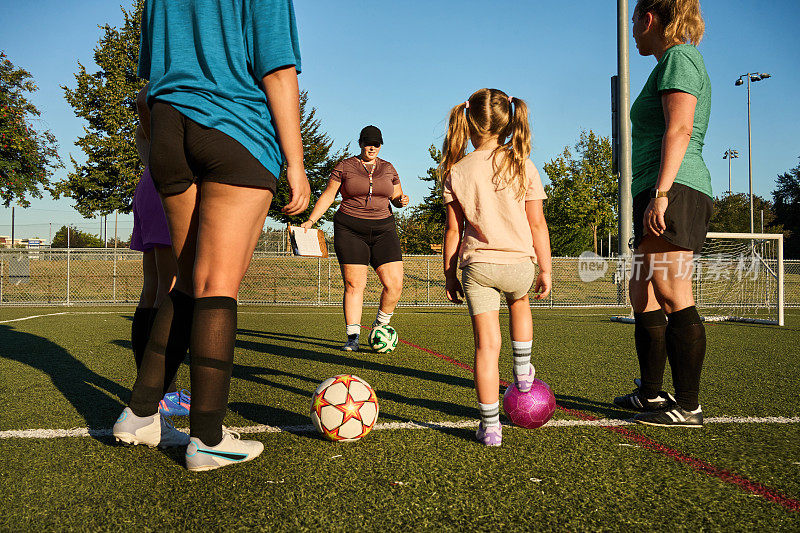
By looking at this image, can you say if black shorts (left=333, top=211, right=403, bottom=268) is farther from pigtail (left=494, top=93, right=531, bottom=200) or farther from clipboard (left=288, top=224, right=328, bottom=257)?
pigtail (left=494, top=93, right=531, bottom=200)

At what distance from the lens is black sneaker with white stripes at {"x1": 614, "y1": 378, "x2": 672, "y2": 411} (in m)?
2.91

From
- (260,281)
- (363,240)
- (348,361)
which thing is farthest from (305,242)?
(260,281)

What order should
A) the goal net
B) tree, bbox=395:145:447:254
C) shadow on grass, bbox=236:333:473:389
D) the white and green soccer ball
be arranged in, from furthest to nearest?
tree, bbox=395:145:447:254 < the goal net < the white and green soccer ball < shadow on grass, bbox=236:333:473:389

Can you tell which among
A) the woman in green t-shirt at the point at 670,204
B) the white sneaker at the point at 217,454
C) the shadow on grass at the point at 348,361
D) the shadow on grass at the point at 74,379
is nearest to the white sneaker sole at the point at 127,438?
the white sneaker at the point at 217,454

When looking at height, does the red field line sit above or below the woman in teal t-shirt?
below

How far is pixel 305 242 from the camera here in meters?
5.48

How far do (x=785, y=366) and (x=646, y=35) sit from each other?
10.8ft

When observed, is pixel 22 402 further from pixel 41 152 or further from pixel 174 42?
pixel 41 152

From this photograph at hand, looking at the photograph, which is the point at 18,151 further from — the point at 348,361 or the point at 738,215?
the point at 738,215

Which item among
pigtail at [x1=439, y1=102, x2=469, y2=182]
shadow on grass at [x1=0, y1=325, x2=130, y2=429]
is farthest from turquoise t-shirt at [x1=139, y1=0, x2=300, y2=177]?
shadow on grass at [x1=0, y1=325, x2=130, y2=429]

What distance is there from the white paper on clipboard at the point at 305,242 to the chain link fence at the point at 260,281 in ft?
29.0

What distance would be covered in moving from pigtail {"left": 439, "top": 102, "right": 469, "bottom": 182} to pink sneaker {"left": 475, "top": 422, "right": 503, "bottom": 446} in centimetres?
126

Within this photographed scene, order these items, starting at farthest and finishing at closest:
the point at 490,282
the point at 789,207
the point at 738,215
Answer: the point at 738,215
the point at 789,207
the point at 490,282

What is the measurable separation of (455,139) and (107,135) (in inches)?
875
